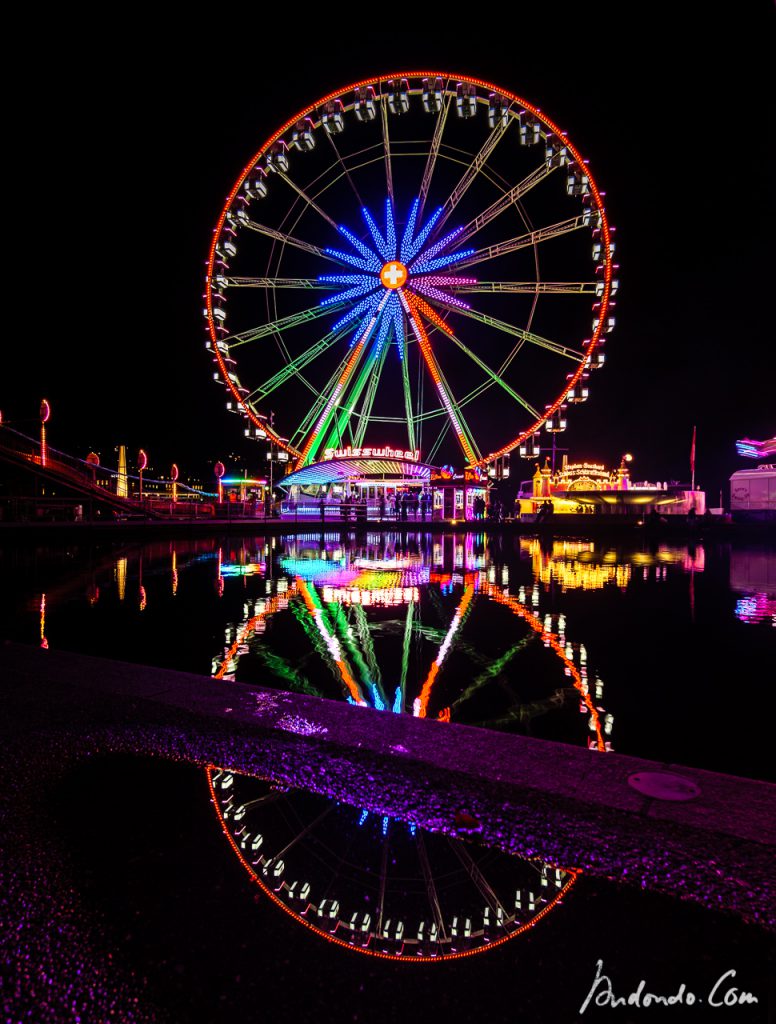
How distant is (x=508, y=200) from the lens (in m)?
22.4

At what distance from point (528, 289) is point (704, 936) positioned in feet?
78.1

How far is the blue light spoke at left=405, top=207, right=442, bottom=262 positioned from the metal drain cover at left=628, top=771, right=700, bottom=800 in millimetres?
24201

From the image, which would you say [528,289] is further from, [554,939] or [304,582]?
[554,939]

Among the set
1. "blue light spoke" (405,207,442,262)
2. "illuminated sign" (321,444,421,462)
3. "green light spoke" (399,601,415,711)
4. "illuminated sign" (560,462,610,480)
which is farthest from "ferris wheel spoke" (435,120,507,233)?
"illuminated sign" (560,462,610,480)

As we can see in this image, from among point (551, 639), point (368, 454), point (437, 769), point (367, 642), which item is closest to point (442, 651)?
point (367, 642)

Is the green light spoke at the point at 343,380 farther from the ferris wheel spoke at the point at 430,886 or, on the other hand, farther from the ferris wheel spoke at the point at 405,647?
the ferris wheel spoke at the point at 430,886

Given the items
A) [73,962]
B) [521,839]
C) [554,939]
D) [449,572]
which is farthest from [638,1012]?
[449,572]

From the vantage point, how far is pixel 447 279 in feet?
77.9

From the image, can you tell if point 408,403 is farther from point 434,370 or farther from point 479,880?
point 479,880

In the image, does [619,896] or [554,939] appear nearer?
[554,939]

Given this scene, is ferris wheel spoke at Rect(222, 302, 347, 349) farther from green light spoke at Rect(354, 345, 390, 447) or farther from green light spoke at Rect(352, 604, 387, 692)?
green light spoke at Rect(352, 604, 387, 692)

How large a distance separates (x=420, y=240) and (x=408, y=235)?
50cm

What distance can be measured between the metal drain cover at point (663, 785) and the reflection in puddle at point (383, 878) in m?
0.60

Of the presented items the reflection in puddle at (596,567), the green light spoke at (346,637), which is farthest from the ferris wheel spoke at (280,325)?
the green light spoke at (346,637)
